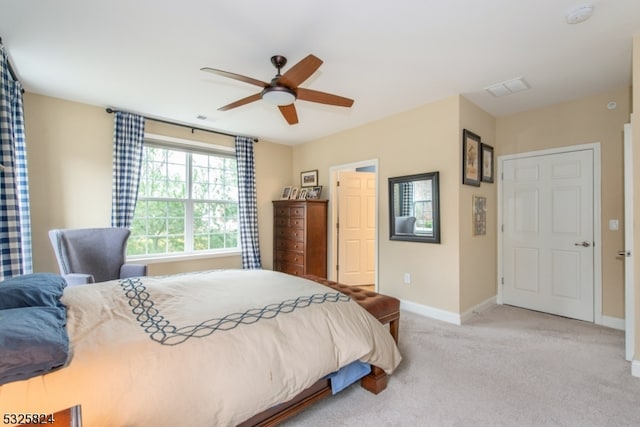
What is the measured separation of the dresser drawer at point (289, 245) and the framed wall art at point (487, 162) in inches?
105

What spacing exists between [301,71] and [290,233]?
3.03 meters

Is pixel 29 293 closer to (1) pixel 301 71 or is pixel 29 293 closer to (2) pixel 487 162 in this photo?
(1) pixel 301 71

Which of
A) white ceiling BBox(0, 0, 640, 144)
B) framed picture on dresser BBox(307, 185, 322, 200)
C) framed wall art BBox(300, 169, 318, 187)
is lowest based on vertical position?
framed picture on dresser BBox(307, 185, 322, 200)

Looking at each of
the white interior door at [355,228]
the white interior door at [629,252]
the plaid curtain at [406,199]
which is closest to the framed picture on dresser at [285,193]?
the white interior door at [355,228]

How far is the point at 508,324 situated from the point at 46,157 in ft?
17.6

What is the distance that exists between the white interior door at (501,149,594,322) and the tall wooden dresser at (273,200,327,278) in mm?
2552

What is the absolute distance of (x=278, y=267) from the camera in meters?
4.94

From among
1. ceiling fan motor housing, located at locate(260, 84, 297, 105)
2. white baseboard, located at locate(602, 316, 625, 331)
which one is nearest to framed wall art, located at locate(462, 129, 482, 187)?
white baseboard, located at locate(602, 316, 625, 331)

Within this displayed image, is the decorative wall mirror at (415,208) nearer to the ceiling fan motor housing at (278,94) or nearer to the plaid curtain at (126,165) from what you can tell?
the ceiling fan motor housing at (278,94)

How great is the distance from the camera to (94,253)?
118 inches

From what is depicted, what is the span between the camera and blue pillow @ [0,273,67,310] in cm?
140

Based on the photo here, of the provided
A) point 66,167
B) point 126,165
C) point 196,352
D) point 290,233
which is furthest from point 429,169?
point 66,167

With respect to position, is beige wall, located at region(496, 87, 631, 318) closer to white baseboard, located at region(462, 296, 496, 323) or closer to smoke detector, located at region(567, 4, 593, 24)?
white baseboard, located at region(462, 296, 496, 323)

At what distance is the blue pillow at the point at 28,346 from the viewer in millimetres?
963
